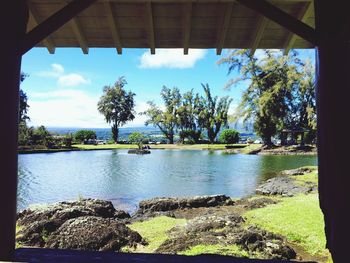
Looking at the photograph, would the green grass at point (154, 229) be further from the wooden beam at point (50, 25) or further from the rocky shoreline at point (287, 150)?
the rocky shoreline at point (287, 150)

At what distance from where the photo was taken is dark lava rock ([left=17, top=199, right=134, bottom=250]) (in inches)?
244

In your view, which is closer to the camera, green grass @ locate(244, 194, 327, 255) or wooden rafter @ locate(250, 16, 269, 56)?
wooden rafter @ locate(250, 16, 269, 56)

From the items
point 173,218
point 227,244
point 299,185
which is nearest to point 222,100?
point 299,185

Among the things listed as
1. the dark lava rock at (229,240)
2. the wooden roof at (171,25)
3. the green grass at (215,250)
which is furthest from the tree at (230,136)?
the wooden roof at (171,25)

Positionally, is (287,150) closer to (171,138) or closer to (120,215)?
(171,138)

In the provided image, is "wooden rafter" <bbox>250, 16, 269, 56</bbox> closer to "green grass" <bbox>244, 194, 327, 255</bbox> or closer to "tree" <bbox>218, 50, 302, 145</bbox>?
"green grass" <bbox>244, 194, 327, 255</bbox>

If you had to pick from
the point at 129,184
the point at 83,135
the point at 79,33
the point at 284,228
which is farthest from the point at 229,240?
the point at 83,135

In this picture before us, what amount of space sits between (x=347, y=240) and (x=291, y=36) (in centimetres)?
253

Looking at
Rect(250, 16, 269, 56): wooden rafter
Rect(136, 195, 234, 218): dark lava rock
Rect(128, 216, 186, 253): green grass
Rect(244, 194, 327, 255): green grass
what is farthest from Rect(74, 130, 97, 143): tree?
Rect(250, 16, 269, 56): wooden rafter

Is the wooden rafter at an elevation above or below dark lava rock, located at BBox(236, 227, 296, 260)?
above

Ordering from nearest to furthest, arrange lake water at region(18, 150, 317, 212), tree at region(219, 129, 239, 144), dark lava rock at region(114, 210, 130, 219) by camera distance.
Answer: dark lava rock at region(114, 210, 130, 219) → lake water at region(18, 150, 317, 212) → tree at region(219, 129, 239, 144)

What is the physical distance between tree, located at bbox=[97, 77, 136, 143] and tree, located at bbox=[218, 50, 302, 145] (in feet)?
76.2

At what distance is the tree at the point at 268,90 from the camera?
3750 cm

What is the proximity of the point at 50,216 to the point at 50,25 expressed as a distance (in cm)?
599
